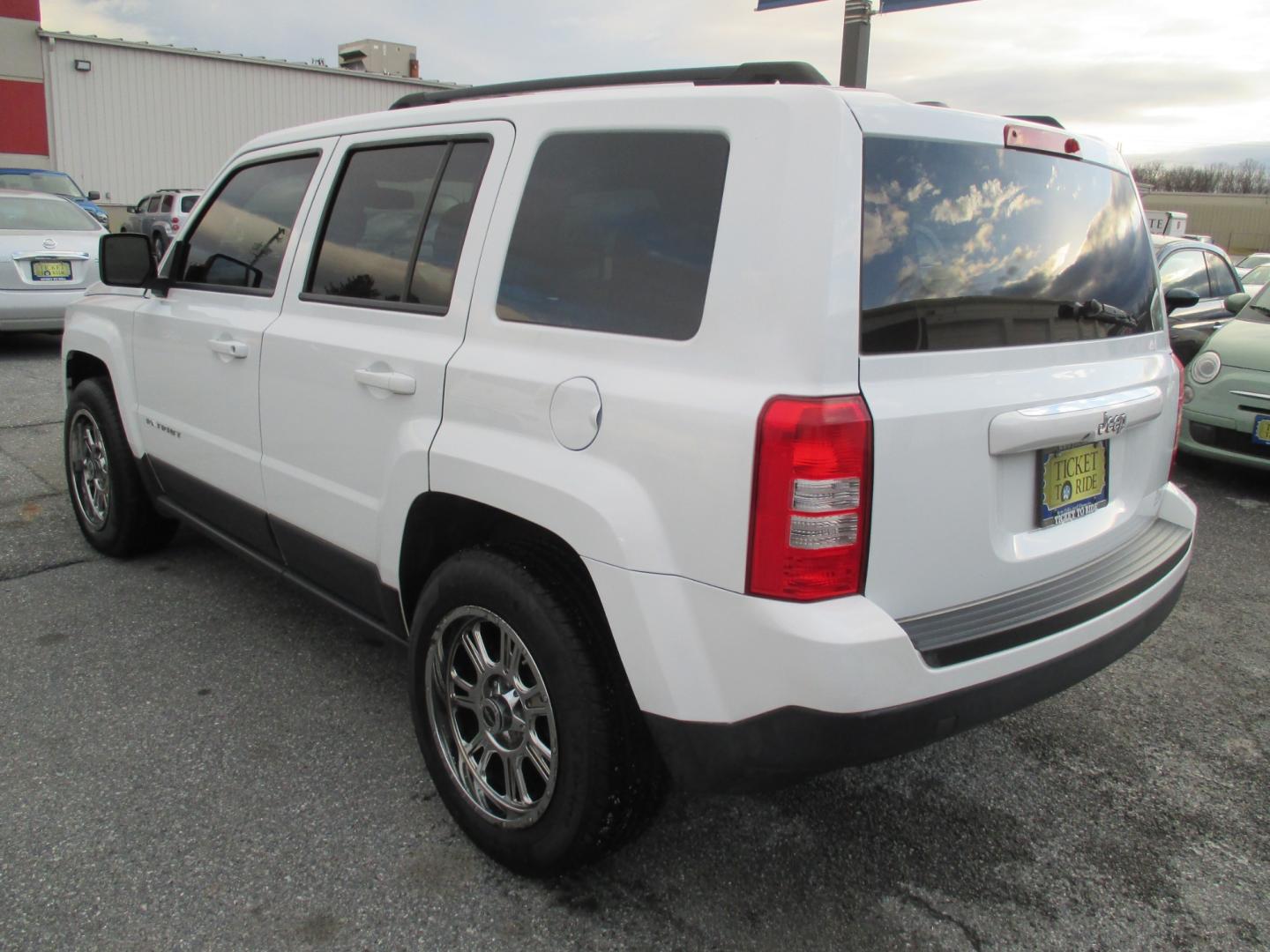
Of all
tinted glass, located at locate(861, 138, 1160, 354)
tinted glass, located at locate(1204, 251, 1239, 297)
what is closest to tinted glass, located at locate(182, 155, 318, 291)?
tinted glass, located at locate(861, 138, 1160, 354)

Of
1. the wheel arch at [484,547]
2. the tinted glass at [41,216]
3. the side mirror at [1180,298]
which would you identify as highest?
the tinted glass at [41,216]

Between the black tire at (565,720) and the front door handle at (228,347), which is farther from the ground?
the front door handle at (228,347)

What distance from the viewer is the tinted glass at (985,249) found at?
6.21 ft

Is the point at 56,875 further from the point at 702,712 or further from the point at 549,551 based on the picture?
the point at 702,712

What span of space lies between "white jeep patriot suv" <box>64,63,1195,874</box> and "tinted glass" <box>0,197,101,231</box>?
8629 mm

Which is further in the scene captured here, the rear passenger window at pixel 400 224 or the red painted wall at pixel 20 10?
the red painted wall at pixel 20 10

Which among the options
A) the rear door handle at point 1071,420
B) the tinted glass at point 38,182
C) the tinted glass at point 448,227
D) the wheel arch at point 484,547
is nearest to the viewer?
the rear door handle at point 1071,420

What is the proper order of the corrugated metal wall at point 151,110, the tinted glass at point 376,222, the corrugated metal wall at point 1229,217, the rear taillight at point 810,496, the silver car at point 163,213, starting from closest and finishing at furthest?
the rear taillight at point 810,496 < the tinted glass at point 376,222 < the silver car at point 163,213 < the corrugated metal wall at point 151,110 < the corrugated metal wall at point 1229,217

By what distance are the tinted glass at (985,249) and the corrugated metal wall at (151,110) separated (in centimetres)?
2739

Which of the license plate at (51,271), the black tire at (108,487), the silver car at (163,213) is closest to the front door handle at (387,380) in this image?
the black tire at (108,487)

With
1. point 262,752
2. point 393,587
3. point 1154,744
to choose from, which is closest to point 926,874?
point 1154,744

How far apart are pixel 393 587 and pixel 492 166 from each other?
115 centimetres

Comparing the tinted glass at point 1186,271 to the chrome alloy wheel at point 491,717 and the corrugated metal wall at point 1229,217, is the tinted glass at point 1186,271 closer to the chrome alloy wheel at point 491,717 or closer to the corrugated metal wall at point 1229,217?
the chrome alloy wheel at point 491,717

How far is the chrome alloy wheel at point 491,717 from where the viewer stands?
225 cm
